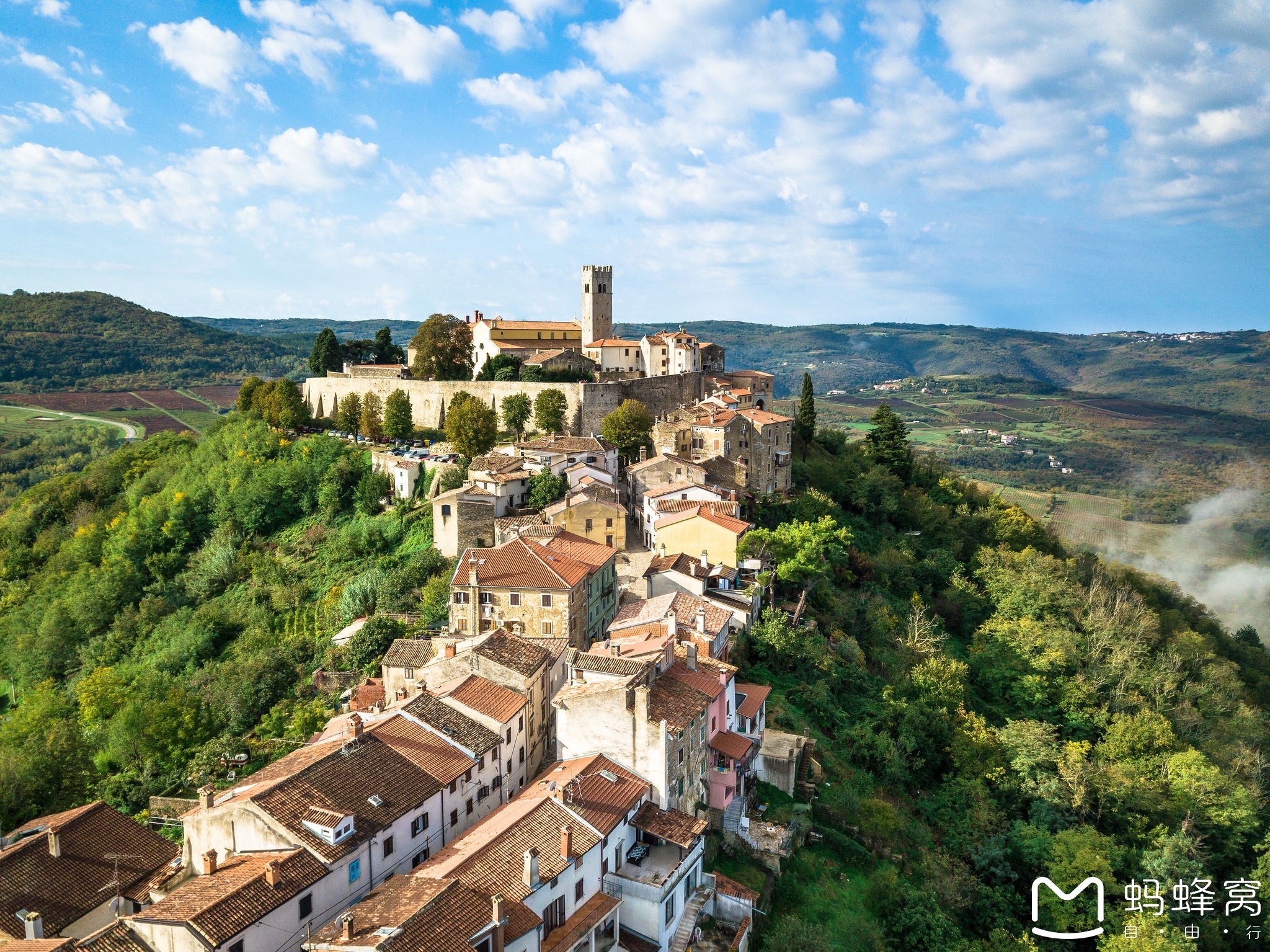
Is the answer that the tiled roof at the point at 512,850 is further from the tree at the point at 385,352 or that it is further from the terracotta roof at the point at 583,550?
the tree at the point at 385,352

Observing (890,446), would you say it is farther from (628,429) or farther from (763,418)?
(628,429)

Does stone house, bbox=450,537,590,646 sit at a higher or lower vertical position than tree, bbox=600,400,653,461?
lower

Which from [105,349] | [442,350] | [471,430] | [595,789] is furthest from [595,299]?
[105,349]

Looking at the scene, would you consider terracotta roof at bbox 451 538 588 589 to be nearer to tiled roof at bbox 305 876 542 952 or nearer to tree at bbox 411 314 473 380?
tiled roof at bbox 305 876 542 952

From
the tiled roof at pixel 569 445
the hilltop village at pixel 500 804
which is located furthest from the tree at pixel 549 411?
the hilltop village at pixel 500 804

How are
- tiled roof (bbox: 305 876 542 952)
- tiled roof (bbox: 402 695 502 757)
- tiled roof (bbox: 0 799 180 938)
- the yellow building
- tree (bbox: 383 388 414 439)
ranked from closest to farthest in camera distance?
tiled roof (bbox: 305 876 542 952), tiled roof (bbox: 0 799 180 938), tiled roof (bbox: 402 695 502 757), the yellow building, tree (bbox: 383 388 414 439)

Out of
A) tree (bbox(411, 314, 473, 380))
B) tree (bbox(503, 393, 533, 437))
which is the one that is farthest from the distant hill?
tree (bbox(503, 393, 533, 437))

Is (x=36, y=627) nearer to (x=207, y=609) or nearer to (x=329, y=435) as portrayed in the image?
(x=207, y=609)
